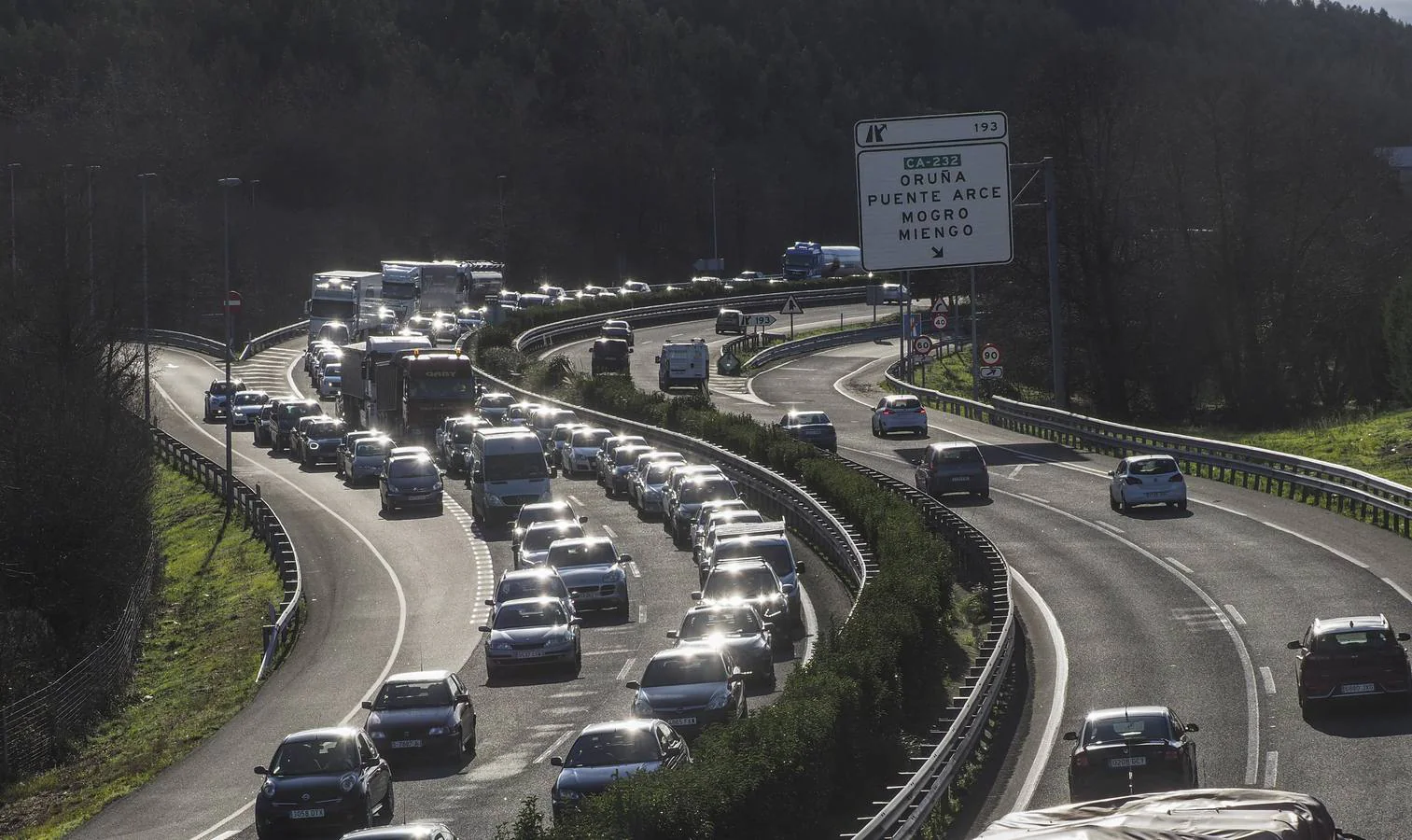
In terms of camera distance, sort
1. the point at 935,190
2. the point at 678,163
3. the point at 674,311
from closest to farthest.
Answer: the point at 935,190 → the point at 674,311 → the point at 678,163

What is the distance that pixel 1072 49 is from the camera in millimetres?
70625

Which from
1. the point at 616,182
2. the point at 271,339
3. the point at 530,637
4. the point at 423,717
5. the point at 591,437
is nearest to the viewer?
the point at 423,717

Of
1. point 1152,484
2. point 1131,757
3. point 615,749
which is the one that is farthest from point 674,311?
point 1131,757

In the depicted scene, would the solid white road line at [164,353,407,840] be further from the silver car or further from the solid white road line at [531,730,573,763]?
the solid white road line at [531,730,573,763]

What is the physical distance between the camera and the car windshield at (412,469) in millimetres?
48969

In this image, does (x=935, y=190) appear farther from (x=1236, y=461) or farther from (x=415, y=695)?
(x=415, y=695)

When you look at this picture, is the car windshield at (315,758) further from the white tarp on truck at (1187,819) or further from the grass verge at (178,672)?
the white tarp on truck at (1187,819)

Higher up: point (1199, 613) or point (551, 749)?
point (1199, 613)

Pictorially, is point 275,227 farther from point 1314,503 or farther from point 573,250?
point 1314,503

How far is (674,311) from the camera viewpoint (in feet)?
342

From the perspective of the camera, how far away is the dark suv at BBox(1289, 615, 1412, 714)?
22.5 metres

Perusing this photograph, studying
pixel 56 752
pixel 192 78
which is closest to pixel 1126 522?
pixel 56 752

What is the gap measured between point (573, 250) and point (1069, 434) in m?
108

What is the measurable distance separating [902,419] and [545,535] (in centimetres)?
2114
